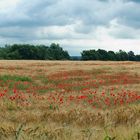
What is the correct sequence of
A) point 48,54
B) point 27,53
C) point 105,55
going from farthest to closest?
point 105,55, point 48,54, point 27,53

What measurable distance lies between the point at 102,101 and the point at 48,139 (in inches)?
408

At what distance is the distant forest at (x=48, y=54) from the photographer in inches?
4235

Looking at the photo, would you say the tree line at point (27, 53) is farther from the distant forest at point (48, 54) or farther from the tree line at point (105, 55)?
the tree line at point (105, 55)

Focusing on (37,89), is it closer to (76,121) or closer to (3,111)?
(3,111)

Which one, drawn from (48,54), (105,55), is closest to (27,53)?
(48,54)

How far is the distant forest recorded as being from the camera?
10756cm

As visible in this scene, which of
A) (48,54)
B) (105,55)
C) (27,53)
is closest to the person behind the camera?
(27,53)

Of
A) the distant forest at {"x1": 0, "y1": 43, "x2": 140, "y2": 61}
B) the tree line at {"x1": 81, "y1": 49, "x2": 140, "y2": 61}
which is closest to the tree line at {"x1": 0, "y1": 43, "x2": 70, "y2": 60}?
the distant forest at {"x1": 0, "y1": 43, "x2": 140, "y2": 61}

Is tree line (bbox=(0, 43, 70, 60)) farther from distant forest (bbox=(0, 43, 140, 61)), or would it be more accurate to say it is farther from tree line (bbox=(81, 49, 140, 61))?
tree line (bbox=(81, 49, 140, 61))

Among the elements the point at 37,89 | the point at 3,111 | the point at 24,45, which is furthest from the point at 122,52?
the point at 3,111

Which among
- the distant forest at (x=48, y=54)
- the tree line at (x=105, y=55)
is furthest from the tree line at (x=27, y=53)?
the tree line at (x=105, y=55)

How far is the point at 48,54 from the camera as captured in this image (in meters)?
110

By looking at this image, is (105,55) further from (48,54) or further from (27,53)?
(27,53)

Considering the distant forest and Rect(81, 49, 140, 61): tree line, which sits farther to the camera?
Rect(81, 49, 140, 61): tree line
